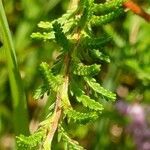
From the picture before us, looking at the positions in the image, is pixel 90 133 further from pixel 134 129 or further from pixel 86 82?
pixel 86 82

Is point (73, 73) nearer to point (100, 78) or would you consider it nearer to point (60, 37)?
point (60, 37)

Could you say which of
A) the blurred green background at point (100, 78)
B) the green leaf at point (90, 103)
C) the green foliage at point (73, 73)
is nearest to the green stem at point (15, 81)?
the green foliage at point (73, 73)

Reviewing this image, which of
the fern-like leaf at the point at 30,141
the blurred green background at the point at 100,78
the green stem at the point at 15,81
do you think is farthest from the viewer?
the blurred green background at the point at 100,78

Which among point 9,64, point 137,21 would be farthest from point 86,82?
point 137,21

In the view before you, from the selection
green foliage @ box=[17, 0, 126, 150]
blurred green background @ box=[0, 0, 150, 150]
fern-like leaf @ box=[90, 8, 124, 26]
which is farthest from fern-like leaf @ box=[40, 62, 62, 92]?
blurred green background @ box=[0, 0, 150, 150]

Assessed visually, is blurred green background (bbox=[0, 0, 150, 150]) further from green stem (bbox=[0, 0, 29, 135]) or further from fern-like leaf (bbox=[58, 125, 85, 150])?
fern-like leaf (bbox=[58, 125, 85, 150])

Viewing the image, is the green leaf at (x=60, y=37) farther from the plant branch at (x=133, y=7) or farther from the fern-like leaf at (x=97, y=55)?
the plant branch at (x=133, y=7)
